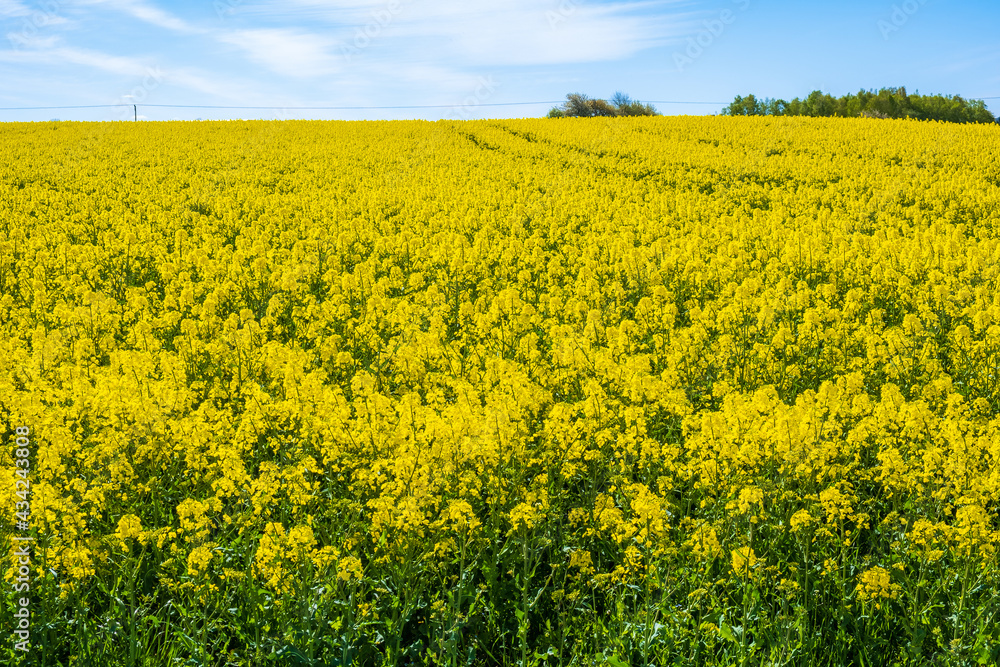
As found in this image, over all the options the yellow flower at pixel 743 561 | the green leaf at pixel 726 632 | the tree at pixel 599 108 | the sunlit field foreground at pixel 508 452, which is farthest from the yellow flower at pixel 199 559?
the tree at pixel 599 108

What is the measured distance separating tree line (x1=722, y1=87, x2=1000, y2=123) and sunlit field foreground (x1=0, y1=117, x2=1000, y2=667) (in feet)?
171

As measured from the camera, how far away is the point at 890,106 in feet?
188

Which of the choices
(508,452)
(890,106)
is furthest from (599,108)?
(508,452)

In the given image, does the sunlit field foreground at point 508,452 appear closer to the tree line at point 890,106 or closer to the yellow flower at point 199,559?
the yellow flower at point 199,559

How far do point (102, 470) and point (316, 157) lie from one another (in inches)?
831

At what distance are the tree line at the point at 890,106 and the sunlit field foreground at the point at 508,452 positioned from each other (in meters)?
52.1

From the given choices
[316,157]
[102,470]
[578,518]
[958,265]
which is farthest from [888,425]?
[316,157]

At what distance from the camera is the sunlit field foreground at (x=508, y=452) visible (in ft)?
11.8

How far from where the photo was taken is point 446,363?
667 centimetres

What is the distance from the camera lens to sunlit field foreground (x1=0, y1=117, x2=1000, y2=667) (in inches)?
141

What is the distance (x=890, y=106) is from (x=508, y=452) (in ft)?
211

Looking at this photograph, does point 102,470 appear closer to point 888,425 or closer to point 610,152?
point 888,425

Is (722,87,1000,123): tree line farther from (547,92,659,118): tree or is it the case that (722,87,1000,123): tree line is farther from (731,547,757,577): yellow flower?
(731,547,757,577): yellow flower

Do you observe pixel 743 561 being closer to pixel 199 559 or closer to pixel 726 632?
pixel 726 632
